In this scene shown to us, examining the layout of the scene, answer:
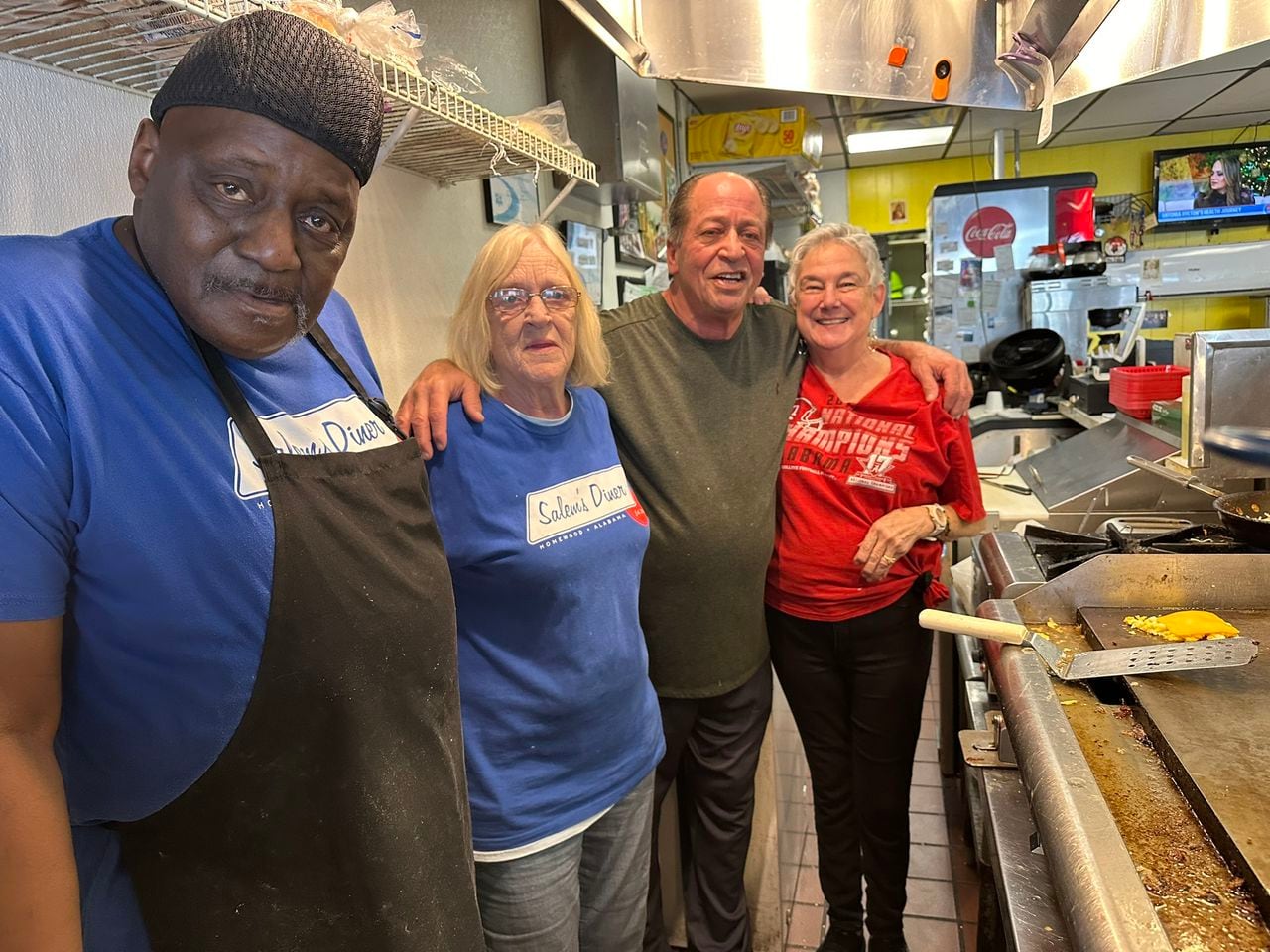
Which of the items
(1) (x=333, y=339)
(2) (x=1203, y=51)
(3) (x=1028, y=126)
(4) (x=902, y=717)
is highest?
(3) (x=1028, y=126)

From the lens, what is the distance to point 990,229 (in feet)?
15.6

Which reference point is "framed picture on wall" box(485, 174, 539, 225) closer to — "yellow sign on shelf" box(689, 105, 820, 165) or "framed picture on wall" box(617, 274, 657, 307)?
"framed picture on wall" box(617, 274, 657, 307)

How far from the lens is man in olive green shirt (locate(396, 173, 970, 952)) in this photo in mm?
1666

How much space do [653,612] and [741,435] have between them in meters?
0.42

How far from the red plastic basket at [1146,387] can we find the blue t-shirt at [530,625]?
85.7 inches

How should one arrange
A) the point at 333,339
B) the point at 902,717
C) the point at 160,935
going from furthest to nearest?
the point at 902,717
the point at 333,339
the point at 160,935

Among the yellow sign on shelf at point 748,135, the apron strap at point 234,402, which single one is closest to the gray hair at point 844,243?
the apron strap at point 234,402

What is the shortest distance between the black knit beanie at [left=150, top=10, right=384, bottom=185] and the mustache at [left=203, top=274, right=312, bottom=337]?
14 centimetres

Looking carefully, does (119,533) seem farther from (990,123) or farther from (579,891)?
(990,123)

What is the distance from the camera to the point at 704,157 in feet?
13.5

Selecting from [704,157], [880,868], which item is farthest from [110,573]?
[704,157]

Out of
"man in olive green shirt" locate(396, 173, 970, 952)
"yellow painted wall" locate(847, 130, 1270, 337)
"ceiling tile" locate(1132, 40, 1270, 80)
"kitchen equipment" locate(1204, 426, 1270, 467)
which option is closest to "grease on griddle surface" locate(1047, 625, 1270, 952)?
Result: "kitchen equipment" locate(1204, 426, 1270, 467)

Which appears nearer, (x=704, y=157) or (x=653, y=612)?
(x=653, y=612)

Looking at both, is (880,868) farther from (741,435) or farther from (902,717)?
(741,435)
